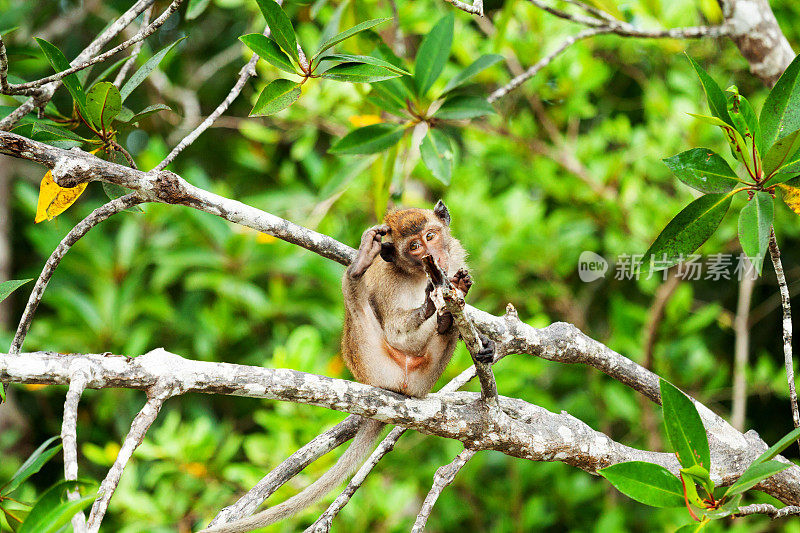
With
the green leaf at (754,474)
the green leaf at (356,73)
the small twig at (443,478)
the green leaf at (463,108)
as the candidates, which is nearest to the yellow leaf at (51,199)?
the green leaf at (356,73)

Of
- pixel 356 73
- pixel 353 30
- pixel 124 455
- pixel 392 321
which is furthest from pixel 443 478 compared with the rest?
pixel 353 30

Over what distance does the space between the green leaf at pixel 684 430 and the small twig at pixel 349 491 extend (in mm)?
826

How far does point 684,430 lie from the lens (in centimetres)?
191

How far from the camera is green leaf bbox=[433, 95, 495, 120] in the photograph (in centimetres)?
299

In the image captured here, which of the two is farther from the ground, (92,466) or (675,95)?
(675,95)

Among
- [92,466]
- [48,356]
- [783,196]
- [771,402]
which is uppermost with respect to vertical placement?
[783,196]

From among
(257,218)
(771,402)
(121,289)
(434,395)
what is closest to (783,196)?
(434,395)

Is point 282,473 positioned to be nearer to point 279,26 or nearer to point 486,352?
point 486,352

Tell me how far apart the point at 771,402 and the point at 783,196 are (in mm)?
3930

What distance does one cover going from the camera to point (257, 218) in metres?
2.16

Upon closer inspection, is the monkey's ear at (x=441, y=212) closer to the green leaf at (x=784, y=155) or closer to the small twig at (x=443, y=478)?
the small twig at (x=443, y=478)

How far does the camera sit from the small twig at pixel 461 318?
1.89 meters

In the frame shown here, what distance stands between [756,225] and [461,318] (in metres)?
0.81

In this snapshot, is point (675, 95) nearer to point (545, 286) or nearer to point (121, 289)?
point (545, 286)
